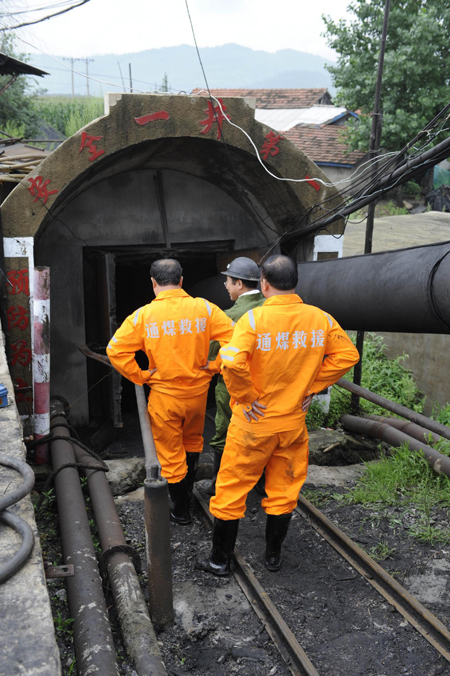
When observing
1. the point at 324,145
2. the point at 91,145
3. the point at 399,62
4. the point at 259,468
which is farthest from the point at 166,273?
the point at 324,145

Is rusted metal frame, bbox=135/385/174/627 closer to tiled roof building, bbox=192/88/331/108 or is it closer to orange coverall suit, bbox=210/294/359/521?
orange coverall suit, bbox=210/294/359/521

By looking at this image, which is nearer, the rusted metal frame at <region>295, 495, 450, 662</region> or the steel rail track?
the steel rail track

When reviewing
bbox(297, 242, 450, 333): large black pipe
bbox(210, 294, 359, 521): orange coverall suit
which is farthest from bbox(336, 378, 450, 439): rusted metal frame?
bbox(210, 294, 359, 521): orange coverall suit

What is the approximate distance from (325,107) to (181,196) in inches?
1079

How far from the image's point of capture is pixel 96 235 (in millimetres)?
7934

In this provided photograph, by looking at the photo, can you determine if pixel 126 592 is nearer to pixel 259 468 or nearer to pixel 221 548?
pixel 221 548

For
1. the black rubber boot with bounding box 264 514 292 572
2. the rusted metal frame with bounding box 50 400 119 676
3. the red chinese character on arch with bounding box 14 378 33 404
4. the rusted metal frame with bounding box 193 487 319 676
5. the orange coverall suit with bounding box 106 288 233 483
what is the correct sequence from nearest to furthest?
1. the rusted metal frame with bounding box 50 400 119 676
2. the rusted metal frame with bounding box 193 487 319 676
3. the black rubber boot with bounding box 264 514 292 572
4. the orange coverall suit with bounding box 106 288 233 483
5. the red chinese character on arch with bounding box 14 378 33 404

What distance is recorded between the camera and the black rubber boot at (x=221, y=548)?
4.13 meters

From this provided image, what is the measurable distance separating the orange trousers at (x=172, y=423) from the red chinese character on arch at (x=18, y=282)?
97.8 inches

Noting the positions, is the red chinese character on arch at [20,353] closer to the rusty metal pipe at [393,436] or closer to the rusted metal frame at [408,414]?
the rusted metal frame at [408,414]

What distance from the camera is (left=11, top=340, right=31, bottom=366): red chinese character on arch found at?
630 cm

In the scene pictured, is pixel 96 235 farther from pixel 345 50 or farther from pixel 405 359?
pixel 345 50

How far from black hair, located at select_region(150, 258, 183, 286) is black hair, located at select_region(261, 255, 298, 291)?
99 cm

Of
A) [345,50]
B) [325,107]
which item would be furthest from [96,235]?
[325,107]
